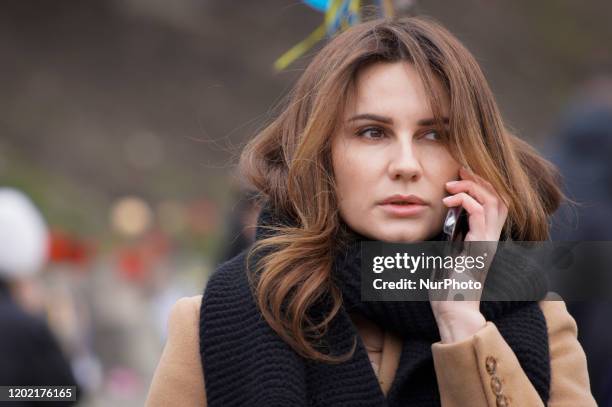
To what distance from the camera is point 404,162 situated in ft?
7.14

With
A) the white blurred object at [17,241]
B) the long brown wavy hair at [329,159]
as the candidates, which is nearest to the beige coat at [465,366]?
the long brown wavy hair at [329,159]

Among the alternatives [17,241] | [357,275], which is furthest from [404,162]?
[17,241]

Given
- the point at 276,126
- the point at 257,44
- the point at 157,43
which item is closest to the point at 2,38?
the point at 157,43

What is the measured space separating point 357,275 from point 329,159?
10.2 inches

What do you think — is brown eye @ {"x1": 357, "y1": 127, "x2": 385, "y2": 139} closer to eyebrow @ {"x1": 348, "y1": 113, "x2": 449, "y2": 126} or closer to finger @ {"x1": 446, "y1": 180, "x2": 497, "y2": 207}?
eyebrow @ {"x1": 348, "y1": 113, "x2": 449, "y2": 126}

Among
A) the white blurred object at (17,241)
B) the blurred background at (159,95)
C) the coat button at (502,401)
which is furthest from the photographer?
the blurred background at (159,95)

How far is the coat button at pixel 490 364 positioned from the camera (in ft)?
6.93

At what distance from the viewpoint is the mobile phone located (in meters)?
2.22

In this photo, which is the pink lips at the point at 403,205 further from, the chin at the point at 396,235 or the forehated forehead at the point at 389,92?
the forehated forehead at the point at 389,92

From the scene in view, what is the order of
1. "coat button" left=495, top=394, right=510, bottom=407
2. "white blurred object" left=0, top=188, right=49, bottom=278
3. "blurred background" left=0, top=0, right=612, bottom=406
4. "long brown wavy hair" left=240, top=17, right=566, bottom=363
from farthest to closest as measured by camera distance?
"blurred background" left=0, top=0, right=612, bottom=406 < "white blurred object" left=0, top=188, right=49, bottom=278 < "long brown wavy hair" left=240, top=17, right=566, bottom=363 < "coat button" left=495, top=394, right=510, bottom=407

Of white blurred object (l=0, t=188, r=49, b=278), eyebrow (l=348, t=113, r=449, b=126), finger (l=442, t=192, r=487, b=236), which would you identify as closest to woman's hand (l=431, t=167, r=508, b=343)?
finger (l=442, t=192, r=487, b=236)

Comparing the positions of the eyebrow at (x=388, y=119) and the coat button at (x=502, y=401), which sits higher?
the eyebrow at (x=388, y=119)

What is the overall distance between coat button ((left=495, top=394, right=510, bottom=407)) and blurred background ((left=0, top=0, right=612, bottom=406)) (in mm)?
6119

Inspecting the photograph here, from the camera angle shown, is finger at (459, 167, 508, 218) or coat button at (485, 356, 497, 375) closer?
coat button at (485, 356, 497, 375)
